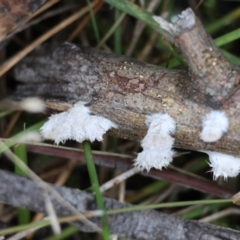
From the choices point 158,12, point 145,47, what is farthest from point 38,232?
point 158,12

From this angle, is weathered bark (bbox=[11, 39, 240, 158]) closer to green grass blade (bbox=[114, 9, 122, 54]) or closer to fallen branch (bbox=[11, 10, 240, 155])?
fallen branch (bbox=[11, 10, 240, 155])

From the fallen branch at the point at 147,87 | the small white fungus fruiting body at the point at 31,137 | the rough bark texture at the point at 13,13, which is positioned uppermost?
the rough bark texture at the point at 13,13

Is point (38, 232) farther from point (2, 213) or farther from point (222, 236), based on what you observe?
point (222, 236)

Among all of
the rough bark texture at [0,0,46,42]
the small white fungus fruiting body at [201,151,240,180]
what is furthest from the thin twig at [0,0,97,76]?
the small white fungus fruiting body at [201,151,240,180]

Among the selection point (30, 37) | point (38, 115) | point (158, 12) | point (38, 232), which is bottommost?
point (38, 232)

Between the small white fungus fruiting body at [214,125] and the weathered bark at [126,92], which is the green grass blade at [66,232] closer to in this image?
the weathered bark at [126,92]

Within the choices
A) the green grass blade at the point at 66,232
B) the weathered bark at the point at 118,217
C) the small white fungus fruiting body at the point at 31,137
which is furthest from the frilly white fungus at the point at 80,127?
the green grass blade at the point at 66,232
